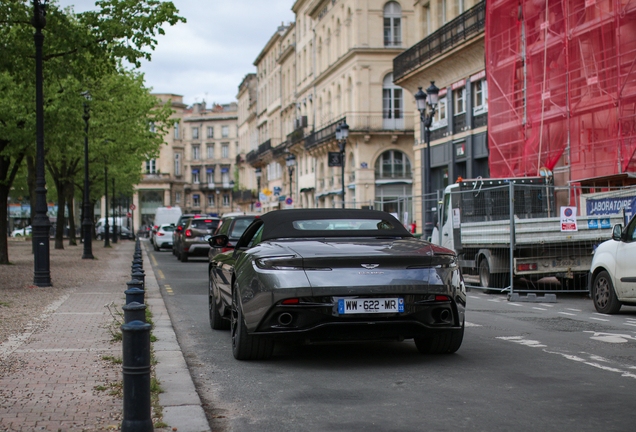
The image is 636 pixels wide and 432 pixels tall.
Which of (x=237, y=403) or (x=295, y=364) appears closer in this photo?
(x=237, y=403)

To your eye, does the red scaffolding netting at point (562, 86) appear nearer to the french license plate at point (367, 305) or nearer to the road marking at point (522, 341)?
the road marking at point (522, 341)

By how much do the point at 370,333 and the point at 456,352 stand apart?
4.64ft

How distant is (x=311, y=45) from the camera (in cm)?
6366

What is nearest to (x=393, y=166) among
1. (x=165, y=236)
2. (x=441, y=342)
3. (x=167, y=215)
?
(x=165, y=236)

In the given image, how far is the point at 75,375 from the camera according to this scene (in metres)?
6.56

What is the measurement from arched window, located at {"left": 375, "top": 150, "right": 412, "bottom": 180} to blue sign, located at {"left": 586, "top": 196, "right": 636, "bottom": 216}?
3345 cm

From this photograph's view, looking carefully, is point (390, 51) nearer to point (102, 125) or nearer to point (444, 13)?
point (444, 13)

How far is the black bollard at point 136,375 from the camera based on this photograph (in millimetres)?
4465

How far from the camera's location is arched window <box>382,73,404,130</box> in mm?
51250

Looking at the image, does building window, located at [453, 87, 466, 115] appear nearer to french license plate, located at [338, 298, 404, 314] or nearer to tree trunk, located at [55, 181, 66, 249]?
tree trunk, located at [55, 181, 66, 249]

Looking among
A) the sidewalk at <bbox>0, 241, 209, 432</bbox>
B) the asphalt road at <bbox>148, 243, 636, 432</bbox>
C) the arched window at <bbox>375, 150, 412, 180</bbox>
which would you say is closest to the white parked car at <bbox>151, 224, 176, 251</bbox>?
the arched window at <bbox>375, 150, 412, 180</bbox>

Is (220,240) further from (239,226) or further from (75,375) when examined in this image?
(239,226)

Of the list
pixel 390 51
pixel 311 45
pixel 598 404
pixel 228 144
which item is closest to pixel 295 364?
pixel 598 404

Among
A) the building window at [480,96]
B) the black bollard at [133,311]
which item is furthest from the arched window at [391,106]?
the black bollard at [133,311]
